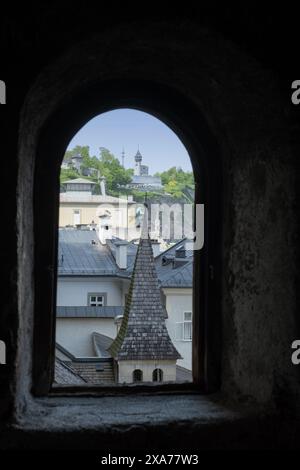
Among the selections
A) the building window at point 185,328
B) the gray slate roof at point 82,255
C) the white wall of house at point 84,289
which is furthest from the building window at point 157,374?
the gray slate roof at point 82,255

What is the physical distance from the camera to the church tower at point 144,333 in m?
2.01

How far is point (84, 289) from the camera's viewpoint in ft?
7.10

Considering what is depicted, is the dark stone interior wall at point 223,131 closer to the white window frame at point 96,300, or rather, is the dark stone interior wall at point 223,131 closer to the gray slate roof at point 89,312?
the gray slate roof at point 89,312

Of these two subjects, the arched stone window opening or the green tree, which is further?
the green tree

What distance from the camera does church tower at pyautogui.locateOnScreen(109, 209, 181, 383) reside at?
79.0 inches

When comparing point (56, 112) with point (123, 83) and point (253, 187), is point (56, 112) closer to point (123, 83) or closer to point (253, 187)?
point (123, 83)

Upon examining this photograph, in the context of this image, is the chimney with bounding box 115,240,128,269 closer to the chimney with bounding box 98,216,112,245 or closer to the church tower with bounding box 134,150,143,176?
the chimney with bounding box 98,216,112,245

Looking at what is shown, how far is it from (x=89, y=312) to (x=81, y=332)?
14cm

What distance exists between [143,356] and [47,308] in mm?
491

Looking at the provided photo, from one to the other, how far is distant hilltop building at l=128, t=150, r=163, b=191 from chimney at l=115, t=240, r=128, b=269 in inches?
10.9

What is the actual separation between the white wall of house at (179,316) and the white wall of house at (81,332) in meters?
0.25

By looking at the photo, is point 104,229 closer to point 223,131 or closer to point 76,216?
point 76,216

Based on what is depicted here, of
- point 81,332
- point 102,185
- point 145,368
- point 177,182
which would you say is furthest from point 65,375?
point 177,182

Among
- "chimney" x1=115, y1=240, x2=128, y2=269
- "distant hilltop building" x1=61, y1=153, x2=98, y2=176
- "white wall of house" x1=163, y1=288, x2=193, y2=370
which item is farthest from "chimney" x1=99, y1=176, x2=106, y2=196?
"white wall of house" x1=163, y1=288, x2=193, y2=370
